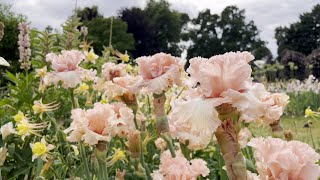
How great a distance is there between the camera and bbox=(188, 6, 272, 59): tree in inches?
1628

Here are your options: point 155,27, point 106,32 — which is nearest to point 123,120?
point 106,32

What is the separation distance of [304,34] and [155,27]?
12.0m

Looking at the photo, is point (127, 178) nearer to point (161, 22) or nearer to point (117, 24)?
point (117, 24)

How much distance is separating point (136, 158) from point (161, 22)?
131 feet

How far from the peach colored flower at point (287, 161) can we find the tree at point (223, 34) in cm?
4038

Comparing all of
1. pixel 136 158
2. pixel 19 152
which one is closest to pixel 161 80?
pixel 136 158

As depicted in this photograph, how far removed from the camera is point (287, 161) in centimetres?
68

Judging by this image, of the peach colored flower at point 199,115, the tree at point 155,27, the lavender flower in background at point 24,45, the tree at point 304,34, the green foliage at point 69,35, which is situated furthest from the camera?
the tree at point 304,34

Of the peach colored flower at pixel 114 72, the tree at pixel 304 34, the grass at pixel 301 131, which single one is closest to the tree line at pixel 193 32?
the tree at pixel 304 34

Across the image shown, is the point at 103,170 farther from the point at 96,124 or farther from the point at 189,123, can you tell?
the point at 189,123

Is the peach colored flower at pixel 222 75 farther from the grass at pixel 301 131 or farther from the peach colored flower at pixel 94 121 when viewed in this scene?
the grass at pixel 301 131

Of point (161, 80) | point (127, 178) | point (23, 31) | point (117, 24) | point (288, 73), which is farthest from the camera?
point (117, 24)

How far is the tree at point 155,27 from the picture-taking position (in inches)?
1342

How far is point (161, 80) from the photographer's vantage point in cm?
110
